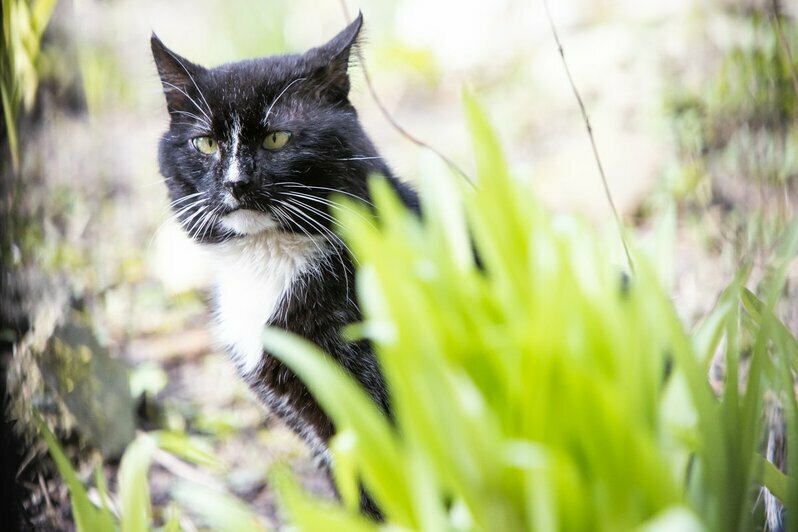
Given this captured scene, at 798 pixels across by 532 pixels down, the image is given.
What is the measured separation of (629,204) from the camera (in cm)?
319

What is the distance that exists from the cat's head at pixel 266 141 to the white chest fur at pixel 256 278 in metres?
0.04

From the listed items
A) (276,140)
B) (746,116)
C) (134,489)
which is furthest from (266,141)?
(746,116)

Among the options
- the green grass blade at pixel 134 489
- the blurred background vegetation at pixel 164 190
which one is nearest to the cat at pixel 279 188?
the blurred background vegetation at pixel 164 190

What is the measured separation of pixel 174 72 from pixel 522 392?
1.17 m

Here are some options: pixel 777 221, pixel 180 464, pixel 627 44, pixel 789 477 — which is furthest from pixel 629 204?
pixel 789 477

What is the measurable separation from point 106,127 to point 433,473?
289cm

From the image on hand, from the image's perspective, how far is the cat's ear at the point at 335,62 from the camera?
1.61m

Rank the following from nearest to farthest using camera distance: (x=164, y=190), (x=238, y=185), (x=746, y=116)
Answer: (x=238, y=185) < (x=746, y=116) < (x=164, y=190)

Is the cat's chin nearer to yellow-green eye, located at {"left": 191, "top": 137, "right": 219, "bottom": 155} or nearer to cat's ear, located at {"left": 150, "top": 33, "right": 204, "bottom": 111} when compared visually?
yellow-green eye, located at {"left": 191, "top": 137, "right": 219, "bottom": 155}

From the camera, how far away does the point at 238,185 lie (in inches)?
61.1

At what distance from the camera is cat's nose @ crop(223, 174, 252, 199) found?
1.55 metres

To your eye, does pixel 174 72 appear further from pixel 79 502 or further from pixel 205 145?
pixel 79 502

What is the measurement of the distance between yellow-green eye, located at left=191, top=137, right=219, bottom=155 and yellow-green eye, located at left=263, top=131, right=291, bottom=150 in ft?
0.38

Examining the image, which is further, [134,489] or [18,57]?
[18,57]
